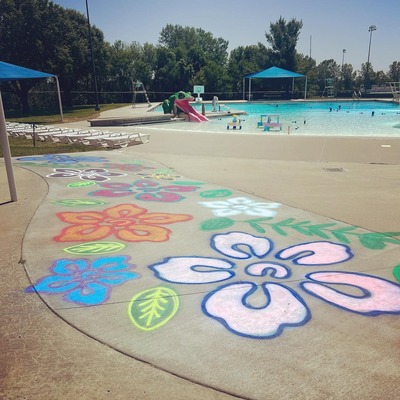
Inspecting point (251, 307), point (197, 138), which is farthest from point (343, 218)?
point (197, 138)

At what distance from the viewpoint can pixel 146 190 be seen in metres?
7.48

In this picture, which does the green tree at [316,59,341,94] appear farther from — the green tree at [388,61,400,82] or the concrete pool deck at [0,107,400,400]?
the concrete pool deck at [0,107,400,400]

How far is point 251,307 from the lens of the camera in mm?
3303

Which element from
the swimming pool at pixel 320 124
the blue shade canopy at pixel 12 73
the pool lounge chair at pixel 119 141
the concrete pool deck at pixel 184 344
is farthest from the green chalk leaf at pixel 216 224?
the blue shade canopy at pixel 12 73

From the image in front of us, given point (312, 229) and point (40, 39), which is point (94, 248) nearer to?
point (312, 229)

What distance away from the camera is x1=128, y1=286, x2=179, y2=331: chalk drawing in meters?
3.08

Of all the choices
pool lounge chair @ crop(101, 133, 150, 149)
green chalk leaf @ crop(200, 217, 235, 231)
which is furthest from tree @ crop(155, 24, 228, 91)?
green chalk leaf @ crop(200, 217, 235, 231)

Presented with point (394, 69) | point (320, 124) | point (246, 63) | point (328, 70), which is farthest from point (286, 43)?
point (320, 124)

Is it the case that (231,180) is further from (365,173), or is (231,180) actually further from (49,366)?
(49,366)

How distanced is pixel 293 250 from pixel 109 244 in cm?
240

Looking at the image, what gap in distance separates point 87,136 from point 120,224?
10131 mm

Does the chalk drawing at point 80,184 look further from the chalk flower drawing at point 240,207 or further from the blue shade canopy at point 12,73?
the blue shade canopy at point 12,73

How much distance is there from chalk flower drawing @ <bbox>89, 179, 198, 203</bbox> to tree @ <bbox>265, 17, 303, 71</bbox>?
187ft

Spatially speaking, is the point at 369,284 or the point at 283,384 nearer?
the point at 283,384
